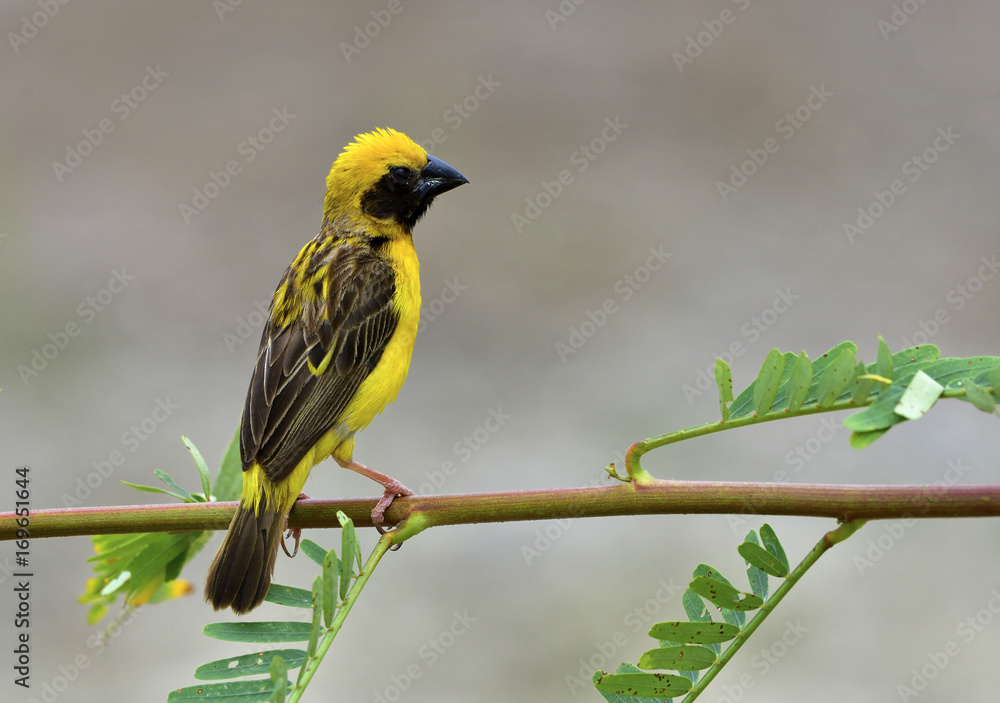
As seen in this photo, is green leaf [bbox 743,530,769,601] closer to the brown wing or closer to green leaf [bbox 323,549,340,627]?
green leaf [bbox 323,549,340,627]

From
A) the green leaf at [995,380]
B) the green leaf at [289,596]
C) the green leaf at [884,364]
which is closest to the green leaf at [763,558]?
the green leaf at [884,364]

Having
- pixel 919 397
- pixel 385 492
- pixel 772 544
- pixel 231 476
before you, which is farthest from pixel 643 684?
pixel 231 476

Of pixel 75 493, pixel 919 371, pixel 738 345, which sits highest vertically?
pixel 75 493

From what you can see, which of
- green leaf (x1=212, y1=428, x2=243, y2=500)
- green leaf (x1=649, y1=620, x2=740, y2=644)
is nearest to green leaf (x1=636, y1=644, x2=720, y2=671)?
green leaf (x1=649, y1=620, x2=740, y2=644)

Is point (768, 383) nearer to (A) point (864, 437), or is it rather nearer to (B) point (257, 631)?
(A) point (864, 437)

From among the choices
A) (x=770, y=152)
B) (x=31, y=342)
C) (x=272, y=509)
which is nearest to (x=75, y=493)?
(x=31, y=342)

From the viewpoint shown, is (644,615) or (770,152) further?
(770,152)

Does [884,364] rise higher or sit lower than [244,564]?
lower

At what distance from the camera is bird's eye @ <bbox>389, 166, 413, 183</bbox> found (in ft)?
11.0

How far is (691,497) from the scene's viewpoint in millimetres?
A: 1429

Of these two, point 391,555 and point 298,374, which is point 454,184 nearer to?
point 298,374

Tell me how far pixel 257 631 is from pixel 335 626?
249 mm

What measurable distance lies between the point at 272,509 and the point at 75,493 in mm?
6241

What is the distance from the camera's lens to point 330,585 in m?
1.34
